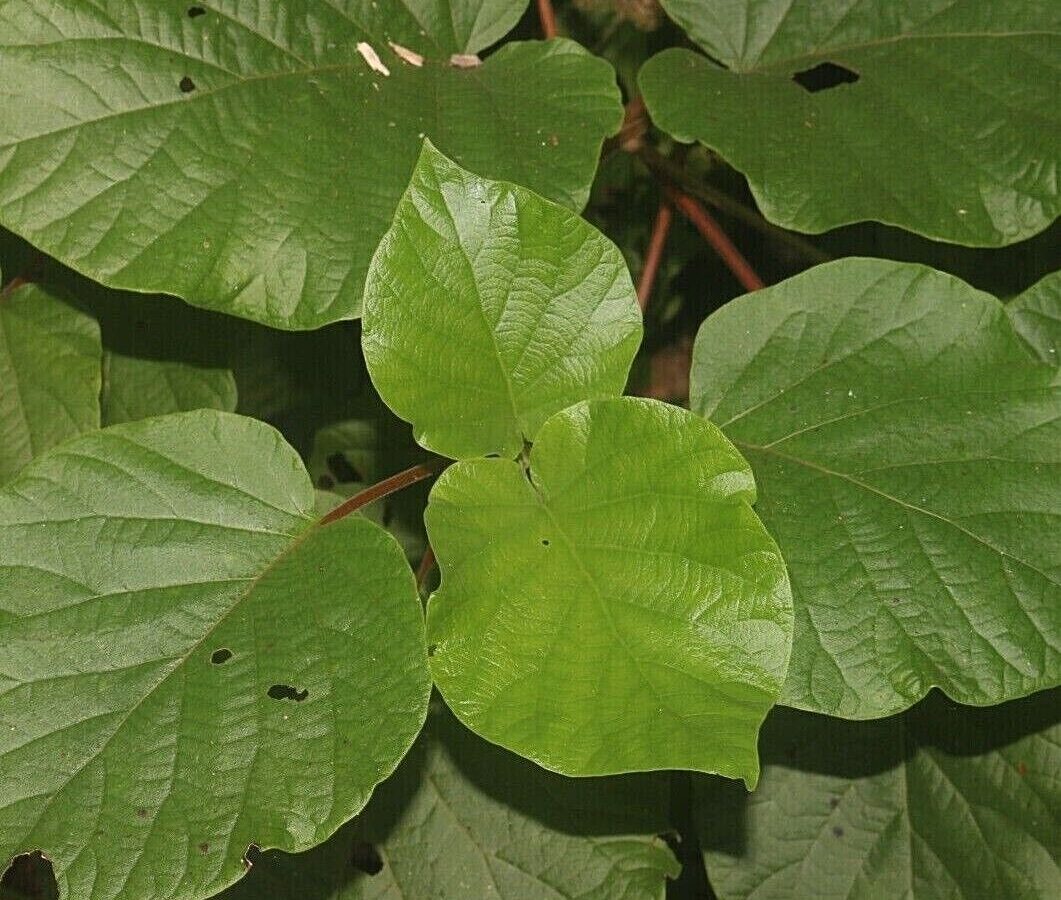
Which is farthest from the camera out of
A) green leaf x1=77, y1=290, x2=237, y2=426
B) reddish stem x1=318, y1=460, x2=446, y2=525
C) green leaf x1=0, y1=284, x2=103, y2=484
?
green leaf x1=77, y1=290, x2=237, y2=426

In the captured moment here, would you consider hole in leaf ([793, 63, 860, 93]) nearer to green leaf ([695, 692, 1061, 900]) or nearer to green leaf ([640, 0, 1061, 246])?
green leaf ([640, 0, 1061, 246])

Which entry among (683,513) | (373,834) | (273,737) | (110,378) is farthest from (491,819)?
(110,378)

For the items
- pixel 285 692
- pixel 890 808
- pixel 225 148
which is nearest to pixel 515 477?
pixel 285 692

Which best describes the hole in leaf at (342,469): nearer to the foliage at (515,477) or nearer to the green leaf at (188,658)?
the foliage at (515,477)

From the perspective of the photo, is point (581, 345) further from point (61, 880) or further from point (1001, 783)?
point (1001, 783)

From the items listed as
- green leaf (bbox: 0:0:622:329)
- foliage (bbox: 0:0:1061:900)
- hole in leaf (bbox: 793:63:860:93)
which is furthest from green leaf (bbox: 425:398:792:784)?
hole in leaf (bbox: 793:63:860:93)

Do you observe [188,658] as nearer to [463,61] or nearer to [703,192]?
[463,61]
